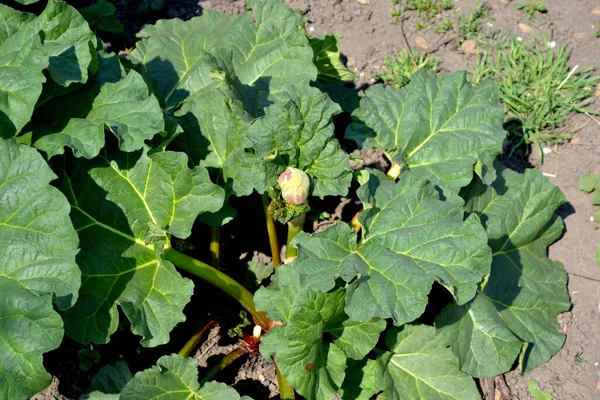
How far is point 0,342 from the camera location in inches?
101

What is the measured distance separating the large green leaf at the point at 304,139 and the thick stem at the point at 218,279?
0.57 m

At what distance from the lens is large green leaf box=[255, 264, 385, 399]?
2949 millimetres

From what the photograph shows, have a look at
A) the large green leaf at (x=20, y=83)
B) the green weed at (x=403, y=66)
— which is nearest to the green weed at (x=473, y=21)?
the green weed at (x=403, y=66)

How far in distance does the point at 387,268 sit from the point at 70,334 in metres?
1.33

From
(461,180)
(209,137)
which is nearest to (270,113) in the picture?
(209,137)

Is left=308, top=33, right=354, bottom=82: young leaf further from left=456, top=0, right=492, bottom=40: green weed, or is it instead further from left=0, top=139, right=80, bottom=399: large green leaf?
left=0, top=139, right=80, bottom=399: large green leaf

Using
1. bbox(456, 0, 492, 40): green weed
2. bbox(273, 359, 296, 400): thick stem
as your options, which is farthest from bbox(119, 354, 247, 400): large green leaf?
bbox(456, 0, 492, 40): green weed

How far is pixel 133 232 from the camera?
3.29 metres

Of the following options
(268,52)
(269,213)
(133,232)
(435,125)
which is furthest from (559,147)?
(133,232)

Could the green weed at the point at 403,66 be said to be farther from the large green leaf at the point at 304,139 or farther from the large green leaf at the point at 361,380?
the large green leaf at the point at 361,380

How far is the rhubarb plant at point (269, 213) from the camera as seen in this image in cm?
283

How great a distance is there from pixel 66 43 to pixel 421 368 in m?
2.23

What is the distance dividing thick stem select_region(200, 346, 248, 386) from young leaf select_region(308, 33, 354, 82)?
157 centimetres

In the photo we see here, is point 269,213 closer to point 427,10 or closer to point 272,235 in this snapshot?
point 272,235
